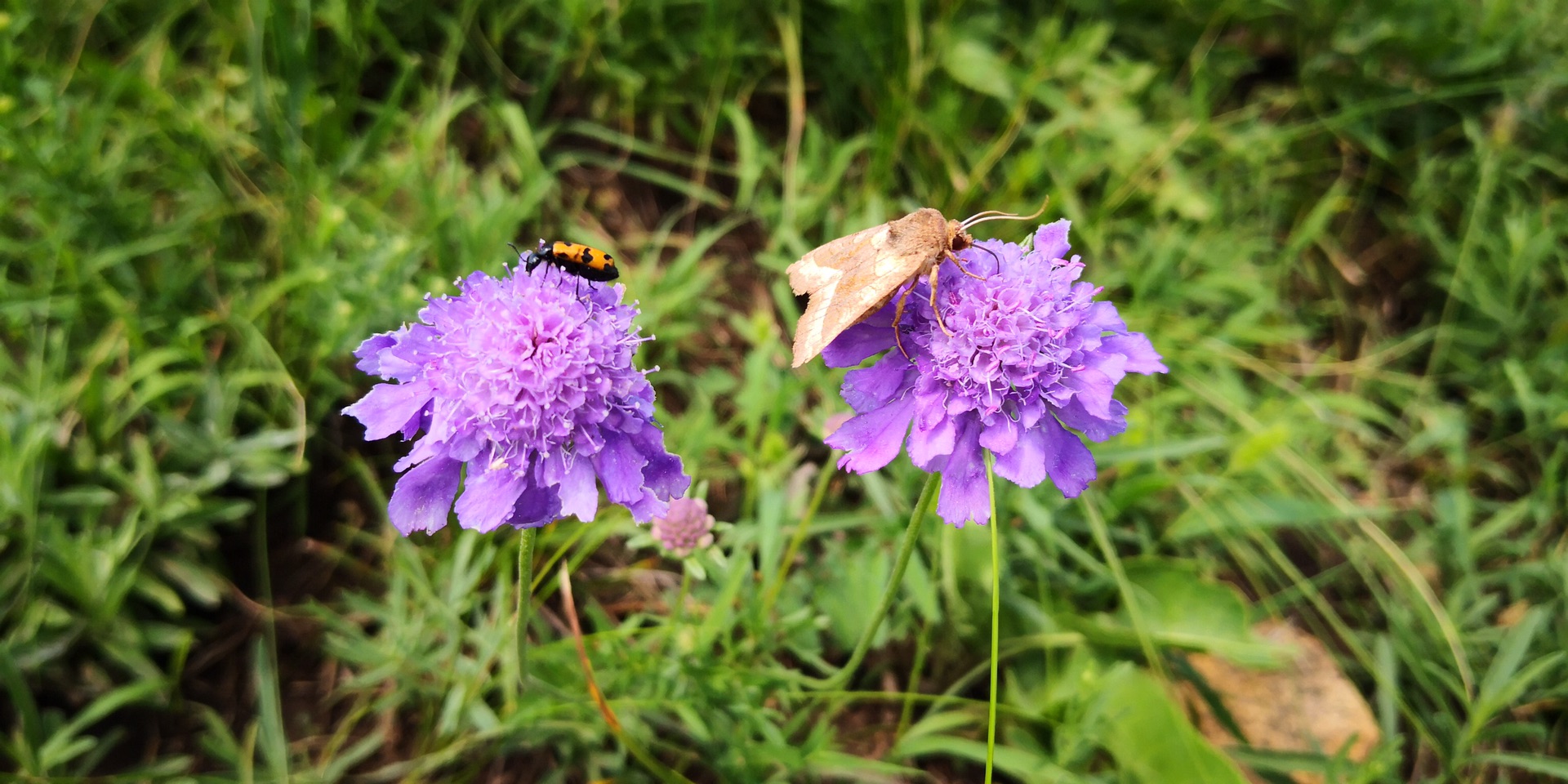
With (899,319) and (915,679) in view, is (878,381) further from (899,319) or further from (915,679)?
(915,679)

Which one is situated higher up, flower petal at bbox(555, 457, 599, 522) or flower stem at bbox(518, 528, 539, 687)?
flower petal at bbox(555, 457, 599, 522)

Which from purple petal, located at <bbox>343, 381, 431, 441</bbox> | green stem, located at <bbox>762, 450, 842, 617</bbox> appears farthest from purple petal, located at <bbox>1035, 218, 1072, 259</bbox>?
purple petal, located at <bbox>343, 381, 431, 441</bbox>

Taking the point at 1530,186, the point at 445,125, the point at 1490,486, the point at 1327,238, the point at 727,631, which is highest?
the point at 445,125

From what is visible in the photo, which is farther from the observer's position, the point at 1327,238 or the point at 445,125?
the point at 1327,238

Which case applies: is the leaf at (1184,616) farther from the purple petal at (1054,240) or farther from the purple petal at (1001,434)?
the purple petal at (1054,240)

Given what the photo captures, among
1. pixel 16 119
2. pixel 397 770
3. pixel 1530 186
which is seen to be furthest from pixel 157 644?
pixel 1530 186

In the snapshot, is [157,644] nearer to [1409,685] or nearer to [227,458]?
[227,458]

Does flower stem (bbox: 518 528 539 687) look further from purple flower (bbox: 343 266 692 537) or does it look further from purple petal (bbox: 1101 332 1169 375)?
purple petal (bbox: 1101 332 1169 375)
